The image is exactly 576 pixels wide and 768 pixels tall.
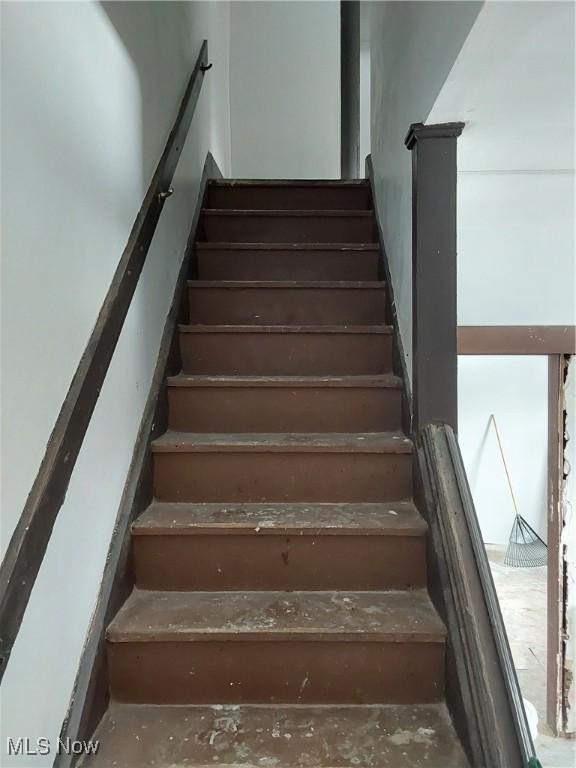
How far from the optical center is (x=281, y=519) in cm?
157

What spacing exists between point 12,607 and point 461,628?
0.92 meters

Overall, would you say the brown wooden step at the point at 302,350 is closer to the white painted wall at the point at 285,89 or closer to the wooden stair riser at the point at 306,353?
the wooden stair riser at the point at 306,353

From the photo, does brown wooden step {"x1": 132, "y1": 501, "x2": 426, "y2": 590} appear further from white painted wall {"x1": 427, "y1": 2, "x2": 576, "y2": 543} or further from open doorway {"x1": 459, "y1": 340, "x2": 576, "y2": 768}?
open doorway {"x1": 459, "y1": 340, "x2": 576, "y2": 768}

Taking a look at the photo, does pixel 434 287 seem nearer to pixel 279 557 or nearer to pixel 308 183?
pixel 279 557

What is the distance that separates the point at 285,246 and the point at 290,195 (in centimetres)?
55

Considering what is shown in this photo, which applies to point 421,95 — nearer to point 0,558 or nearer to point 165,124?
point 165,124

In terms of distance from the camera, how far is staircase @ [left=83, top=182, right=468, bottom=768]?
4.06 ft

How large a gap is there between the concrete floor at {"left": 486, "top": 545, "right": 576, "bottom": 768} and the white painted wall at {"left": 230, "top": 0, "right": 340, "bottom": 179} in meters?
3.52

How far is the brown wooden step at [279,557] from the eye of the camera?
5.01 ft

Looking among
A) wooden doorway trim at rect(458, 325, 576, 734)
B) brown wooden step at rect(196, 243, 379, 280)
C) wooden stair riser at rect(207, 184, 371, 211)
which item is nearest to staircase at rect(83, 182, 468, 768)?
brown wooden step at rect(196, 243, 379, 280)

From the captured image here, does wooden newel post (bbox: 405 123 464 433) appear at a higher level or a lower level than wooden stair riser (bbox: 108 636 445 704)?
higher

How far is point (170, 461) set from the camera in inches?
67.9

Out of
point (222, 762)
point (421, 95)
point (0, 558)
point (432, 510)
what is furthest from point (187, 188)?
point (222, 762)

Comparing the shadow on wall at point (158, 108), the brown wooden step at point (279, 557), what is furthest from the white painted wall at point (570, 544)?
the shadow on wall at point (158, 108)
